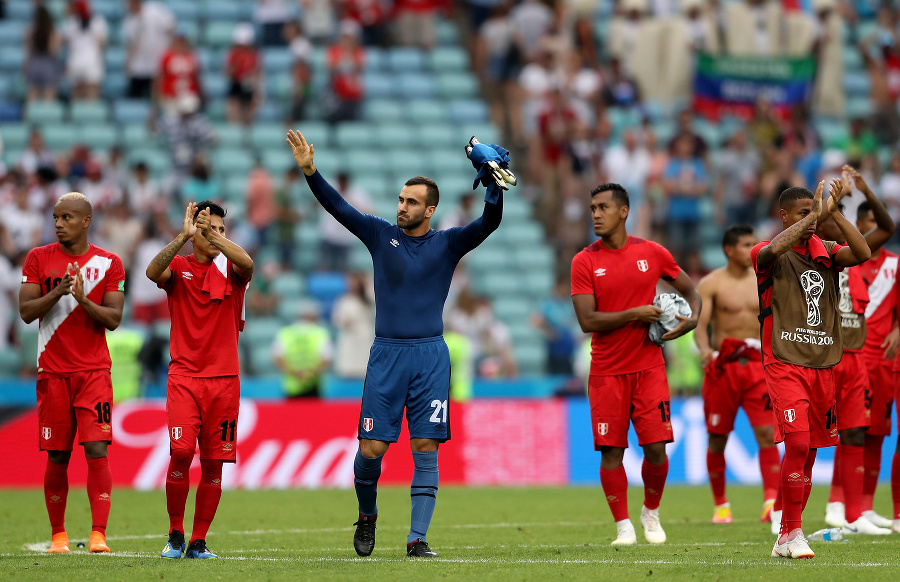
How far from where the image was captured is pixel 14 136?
77.0 ft

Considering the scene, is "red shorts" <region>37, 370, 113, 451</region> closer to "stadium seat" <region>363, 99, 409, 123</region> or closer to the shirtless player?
the shirtless player

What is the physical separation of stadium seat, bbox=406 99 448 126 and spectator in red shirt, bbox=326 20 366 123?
1268 mm

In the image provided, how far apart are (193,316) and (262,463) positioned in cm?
837

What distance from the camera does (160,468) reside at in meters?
A: 17.5

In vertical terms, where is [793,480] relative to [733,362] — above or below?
below

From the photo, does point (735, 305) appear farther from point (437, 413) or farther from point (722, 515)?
point (437, 413)

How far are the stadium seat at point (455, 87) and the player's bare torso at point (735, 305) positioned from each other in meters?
14.5

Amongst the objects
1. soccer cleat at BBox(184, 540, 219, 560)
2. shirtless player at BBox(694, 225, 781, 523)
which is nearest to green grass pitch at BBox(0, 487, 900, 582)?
soccer cleat at BBox(184, 540, 219, 560)

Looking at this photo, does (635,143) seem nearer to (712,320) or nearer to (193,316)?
(712,320)

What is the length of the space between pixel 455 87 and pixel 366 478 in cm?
1797

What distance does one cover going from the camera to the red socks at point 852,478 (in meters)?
11.1

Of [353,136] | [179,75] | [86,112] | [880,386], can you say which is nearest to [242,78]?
[179,75]

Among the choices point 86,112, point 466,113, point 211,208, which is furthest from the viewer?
point 466,113

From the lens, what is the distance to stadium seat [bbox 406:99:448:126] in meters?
25.8
